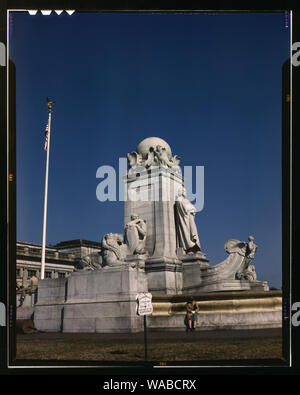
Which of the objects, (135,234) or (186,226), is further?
(186,226)

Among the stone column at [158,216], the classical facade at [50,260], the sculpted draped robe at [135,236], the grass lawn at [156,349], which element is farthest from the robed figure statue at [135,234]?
the classical facade at [50,260]

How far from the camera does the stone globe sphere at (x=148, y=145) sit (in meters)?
21.7

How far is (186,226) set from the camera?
67.1 feet

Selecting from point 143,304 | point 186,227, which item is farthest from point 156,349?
point 186,227

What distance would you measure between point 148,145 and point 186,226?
13.4 ft

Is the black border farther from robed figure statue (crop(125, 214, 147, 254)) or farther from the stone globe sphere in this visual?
the stone globe sphere

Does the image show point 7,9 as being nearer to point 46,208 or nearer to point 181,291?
point 181,291

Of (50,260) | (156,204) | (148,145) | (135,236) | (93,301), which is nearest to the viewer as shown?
(93,301)

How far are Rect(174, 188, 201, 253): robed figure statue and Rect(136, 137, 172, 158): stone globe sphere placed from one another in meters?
2.52

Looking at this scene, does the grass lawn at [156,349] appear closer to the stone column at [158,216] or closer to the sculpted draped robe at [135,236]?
the stone column at [158,216]

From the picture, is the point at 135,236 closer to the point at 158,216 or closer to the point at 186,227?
the point at 158,216

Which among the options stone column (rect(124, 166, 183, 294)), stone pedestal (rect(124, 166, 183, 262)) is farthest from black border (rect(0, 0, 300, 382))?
stone pedestal (rect(124, 166, 183, 262))

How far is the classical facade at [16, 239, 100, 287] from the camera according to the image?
43281 millimetres

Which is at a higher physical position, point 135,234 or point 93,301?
point 135,234
